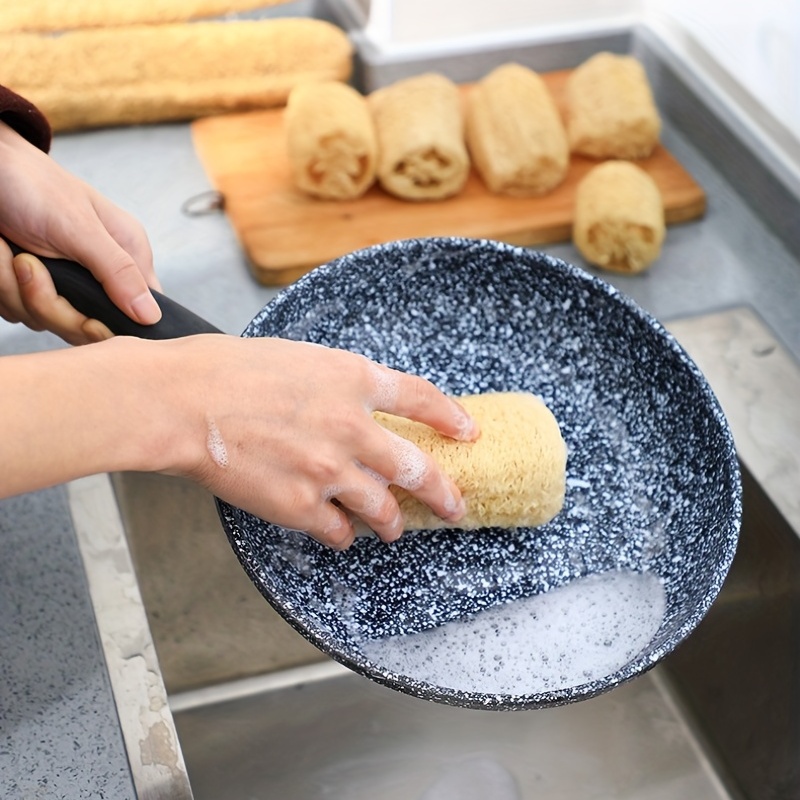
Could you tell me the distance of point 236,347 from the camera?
598mm

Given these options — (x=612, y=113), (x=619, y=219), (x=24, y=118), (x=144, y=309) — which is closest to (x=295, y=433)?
(x=144, y=309)

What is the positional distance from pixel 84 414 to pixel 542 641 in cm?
34

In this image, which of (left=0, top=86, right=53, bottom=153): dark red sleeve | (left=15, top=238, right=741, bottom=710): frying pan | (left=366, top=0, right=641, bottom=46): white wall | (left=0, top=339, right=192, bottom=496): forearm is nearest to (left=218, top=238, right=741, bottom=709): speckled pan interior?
(left=15, top=238, right=741, bottom=710): frying pan

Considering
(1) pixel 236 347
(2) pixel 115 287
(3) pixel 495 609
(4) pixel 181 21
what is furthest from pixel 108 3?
(3) pixel 495 609

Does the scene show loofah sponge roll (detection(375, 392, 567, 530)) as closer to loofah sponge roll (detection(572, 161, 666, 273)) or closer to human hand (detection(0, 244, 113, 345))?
human hand (detection(0, 244, 113, 345))

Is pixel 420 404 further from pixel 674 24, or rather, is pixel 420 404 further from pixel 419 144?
pixel 674 24

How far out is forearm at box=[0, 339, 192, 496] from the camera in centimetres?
52

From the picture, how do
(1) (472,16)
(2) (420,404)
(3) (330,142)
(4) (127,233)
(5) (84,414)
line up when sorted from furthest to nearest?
(1) (472,16), (3) (330,142), (4) (127,233), (2) (420,404), (5) (84,414)

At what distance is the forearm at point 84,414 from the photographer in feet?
1.71

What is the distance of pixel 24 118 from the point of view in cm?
78

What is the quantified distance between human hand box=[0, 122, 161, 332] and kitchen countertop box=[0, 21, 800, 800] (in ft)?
0.60

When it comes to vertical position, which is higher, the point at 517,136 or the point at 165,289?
the point at 517,136

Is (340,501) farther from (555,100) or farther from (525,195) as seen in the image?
(555,100)

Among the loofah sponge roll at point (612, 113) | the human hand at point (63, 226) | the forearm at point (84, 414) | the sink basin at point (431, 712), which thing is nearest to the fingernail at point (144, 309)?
the human hand at point (63, 226)
